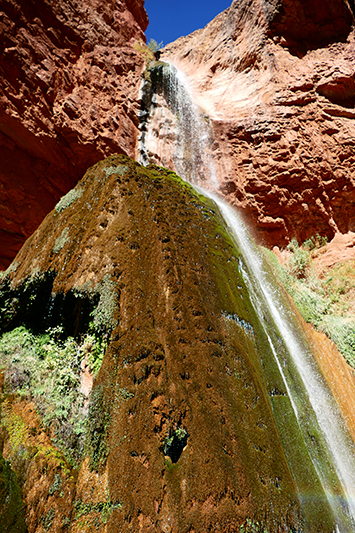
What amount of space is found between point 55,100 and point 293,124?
9.08 meters

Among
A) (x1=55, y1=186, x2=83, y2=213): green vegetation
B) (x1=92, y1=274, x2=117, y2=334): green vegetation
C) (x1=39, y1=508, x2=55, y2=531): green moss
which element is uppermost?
(x1=55, y1=186, x2=83, y2=213): green vegetation

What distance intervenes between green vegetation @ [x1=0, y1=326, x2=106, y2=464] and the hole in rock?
3.09ft

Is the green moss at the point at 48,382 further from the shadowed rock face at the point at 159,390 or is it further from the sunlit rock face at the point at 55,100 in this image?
the sunlit rock face at the point at 55,100

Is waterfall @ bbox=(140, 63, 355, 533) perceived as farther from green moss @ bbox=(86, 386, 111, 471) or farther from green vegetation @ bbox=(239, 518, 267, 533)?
green moss @ bbox=(86, 386, 111, 471)

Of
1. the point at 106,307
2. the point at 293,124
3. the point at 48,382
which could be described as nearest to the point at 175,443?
the point at 106,307

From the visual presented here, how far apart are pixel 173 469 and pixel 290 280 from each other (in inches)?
319

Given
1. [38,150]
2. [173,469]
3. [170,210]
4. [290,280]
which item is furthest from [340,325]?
[38,150]

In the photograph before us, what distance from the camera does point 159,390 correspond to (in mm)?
2705

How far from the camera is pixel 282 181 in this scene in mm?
10867

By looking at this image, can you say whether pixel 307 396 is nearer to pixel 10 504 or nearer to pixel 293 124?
pixel 10 504

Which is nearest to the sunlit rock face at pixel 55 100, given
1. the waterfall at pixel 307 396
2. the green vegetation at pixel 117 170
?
the green vegetation at pixel 117 170

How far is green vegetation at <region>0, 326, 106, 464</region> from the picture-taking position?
2840mm

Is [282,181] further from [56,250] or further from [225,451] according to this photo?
[225,451]

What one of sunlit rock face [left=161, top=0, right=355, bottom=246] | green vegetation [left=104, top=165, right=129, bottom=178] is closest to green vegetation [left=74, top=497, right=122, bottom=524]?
green vegetation [left=104, top=165, right=129, bottom=178]
